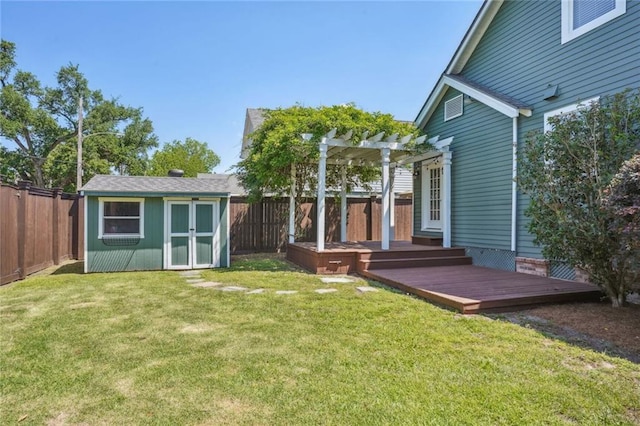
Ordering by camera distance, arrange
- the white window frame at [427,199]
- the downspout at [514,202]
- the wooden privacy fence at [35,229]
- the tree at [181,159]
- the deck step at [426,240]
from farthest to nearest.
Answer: the tree at [181,159] → the white window frame at [427,199] → the deck step at [426,240] → the downspout at [514,202] → the wooden privacy fence at [35,229]

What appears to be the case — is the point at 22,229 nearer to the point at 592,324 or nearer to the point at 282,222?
the point at 282,222

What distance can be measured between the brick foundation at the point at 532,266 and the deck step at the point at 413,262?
1.32m

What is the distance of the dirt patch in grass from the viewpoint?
3.53 m

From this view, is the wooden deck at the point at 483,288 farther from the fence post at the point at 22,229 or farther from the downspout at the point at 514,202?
the fence post at the point at 22,229

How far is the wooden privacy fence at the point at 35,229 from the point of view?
6672mm

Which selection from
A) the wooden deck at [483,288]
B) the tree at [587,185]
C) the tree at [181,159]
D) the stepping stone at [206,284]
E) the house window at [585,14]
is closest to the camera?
the tree at [587,185]

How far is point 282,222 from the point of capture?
12023 millimetres

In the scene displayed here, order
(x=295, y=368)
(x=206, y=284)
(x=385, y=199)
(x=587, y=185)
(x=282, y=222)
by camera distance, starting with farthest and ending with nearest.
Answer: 1. (x=282, y=222)
2. (x=385, y=199)
3. (x=206, y=284)
4. (x=587, y=185)
5. (x=295, y=368)

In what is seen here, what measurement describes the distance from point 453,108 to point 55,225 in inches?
414

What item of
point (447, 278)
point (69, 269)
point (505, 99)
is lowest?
point (69, 269)

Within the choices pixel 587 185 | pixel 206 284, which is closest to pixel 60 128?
pixel 206 284

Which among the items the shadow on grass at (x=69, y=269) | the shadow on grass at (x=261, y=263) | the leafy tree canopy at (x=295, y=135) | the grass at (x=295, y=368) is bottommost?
the shadow on grass at (x=69, y=269)

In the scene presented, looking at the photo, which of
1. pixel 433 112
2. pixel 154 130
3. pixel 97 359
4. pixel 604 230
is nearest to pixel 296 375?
pixel 97 359

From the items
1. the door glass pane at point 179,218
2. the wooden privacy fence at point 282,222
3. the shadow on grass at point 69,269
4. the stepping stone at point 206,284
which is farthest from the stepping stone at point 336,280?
the shadow on grass at point 69,269
